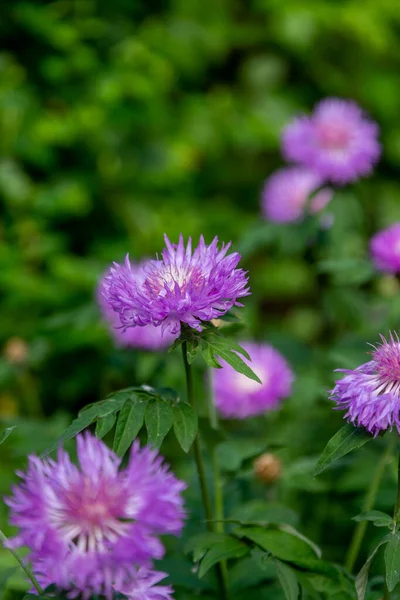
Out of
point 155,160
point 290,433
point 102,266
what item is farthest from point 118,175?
point 290,433

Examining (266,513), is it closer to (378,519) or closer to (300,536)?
(300,536)

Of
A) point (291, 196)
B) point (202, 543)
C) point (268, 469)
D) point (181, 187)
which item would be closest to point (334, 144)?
point (291, 196)

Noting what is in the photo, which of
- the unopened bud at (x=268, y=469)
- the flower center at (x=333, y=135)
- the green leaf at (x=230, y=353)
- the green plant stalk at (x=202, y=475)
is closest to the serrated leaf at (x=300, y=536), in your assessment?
the green plant stalk at (x=202, y=475)

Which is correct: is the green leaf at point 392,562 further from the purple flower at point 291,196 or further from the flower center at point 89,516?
the purple flower at point 291,196

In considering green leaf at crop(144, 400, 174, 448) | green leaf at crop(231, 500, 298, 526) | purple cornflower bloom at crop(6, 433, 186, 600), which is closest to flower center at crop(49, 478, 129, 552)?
purple cornflower bloom at crop(6, 433, 186, 600)

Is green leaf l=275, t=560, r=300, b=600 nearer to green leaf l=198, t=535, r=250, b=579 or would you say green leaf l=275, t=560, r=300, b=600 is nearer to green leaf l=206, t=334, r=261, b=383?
→ green leaf l=198, t=535, r=250, b=579
